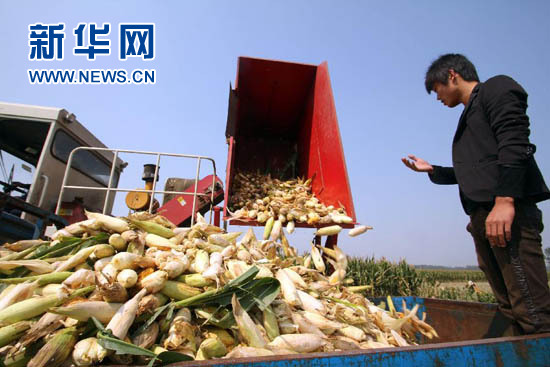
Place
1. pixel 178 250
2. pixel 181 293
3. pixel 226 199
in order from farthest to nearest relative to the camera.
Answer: pixel 226 199, pixel 178 250, pixel 181 293

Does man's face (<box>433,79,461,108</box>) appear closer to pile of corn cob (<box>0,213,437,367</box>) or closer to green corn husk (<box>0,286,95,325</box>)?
pile of corn cob (<box>0,213,437,367</box>)

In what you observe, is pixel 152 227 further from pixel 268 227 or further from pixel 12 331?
pixel 268 227

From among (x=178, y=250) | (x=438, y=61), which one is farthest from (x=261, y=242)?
(x=438, y=61)

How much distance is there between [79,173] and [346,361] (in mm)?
5582

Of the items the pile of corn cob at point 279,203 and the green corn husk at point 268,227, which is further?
the pile of corn cob at point 279,203

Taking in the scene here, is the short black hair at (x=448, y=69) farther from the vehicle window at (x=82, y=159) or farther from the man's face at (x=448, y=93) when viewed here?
the vehicle window at (x=82, y=159)

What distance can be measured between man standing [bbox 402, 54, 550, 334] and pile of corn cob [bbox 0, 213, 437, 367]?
720 millimetres

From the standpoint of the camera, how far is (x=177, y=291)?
1324 mm

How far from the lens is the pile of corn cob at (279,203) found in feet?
10.3

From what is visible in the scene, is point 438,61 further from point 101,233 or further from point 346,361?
point 101,233

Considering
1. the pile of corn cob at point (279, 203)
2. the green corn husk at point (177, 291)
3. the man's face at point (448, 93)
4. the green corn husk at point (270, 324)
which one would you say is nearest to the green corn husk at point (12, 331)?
the green corn husk at point (177, 291)

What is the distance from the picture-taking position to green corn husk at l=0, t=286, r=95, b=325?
1.10 m

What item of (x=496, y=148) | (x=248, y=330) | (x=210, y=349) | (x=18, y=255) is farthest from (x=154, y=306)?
(x=496, y=148)

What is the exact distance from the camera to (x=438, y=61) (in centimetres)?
227
